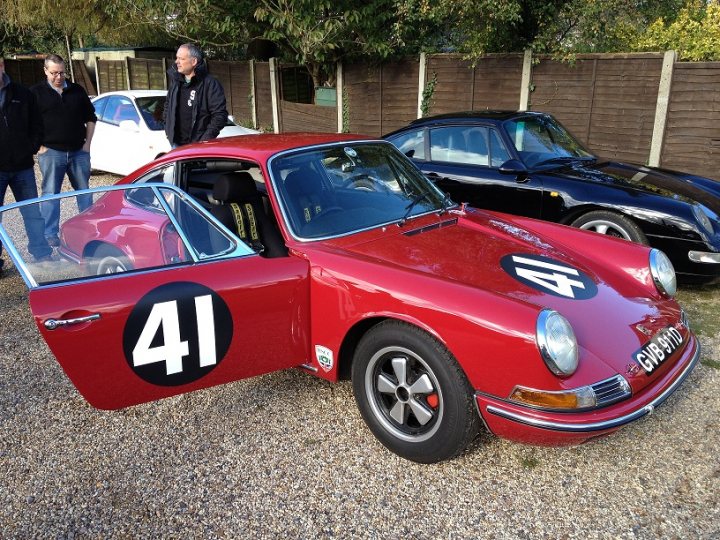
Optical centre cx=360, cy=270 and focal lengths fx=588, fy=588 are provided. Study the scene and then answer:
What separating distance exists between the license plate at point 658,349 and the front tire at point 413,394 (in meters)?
0.82

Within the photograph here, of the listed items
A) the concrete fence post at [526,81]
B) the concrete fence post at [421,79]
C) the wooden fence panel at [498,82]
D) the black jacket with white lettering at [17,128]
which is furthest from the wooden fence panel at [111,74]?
the black jacket with white lettering at [17,128]

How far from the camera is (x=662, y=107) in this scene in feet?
30.8

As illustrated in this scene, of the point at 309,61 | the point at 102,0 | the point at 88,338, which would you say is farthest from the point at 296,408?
the point at 102,0

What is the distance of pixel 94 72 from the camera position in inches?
855

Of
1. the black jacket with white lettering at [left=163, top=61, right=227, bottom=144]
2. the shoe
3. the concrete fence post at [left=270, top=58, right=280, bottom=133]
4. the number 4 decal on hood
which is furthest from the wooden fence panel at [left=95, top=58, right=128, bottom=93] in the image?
the number 4 decal on hood

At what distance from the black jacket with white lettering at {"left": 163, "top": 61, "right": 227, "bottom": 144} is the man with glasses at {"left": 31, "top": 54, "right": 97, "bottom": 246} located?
883 mm

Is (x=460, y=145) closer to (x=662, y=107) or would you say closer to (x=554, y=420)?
(x=554, y=420)

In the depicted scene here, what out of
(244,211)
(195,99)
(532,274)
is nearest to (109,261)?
(244,211)

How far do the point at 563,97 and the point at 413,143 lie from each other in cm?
535

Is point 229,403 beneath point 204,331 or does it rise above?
beneath

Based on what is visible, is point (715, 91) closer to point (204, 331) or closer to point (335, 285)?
point (335, 285)

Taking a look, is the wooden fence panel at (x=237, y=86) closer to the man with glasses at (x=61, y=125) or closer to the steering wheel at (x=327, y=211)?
the man with glasses at (x=61, y=125)

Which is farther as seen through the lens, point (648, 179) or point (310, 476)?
point (648, 179)

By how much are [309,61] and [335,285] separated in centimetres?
1209
